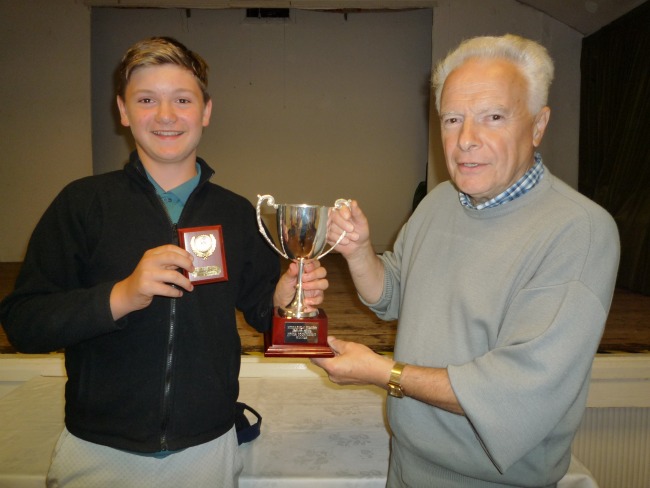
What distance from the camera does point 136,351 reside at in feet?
3.31

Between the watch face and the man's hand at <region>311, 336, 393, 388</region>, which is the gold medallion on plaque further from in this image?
the watch face

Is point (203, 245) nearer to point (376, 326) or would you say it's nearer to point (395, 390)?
point (395, 390)

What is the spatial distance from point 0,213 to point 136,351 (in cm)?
605

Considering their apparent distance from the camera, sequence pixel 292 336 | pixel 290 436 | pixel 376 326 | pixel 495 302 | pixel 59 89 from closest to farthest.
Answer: pixel 495 302, pixel 292 336, pixel 290 436, pixel 376 326, pixel 59 89

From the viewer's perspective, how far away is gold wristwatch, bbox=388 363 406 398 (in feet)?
3.25

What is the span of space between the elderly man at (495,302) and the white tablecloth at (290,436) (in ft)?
1.02

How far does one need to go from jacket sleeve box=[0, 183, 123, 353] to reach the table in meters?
0.60

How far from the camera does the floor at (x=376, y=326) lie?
2471mm

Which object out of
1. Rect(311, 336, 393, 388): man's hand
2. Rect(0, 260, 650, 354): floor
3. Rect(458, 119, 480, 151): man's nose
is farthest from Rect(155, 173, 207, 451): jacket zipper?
Rect(0, 260, 650, 354): floor

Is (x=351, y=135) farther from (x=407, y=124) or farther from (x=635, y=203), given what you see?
(x=635, y=203)

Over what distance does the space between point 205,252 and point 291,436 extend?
861 mm

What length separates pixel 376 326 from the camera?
9.80 ft

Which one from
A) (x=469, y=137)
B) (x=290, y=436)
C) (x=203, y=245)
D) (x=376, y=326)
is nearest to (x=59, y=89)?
(x=376, y=326)

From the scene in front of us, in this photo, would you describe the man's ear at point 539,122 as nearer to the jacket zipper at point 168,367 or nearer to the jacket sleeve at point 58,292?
the jacket zipper at point 168,367
